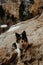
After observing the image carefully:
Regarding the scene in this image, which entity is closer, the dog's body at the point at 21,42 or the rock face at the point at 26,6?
the dog's body at the point at 21,42

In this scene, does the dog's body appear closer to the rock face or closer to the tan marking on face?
the tan marking on face

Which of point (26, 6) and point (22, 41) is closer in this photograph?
point (22, 41)

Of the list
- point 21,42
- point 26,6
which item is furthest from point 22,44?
point 26,6

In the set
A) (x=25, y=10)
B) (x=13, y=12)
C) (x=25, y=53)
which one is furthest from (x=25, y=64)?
(x=13, y=12)

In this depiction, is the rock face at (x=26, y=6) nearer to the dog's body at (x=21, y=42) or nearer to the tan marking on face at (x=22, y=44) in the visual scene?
the dog's body at (x=21, y=42)

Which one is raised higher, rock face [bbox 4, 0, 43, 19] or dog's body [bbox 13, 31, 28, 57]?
dog's body [bbox 13, 31, 28, 57]

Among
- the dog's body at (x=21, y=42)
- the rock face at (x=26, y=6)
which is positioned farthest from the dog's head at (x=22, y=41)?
the rock face at (x=26, y=6)

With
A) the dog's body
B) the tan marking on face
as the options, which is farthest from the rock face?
the tan marking on face

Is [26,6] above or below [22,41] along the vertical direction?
below

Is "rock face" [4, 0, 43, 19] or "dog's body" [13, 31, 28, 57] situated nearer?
"dog's body" [13, 31, 28, 57]

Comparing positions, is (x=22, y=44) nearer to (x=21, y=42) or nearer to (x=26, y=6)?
(x=21, y=42)

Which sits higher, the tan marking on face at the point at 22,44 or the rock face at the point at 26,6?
the tan marking on face at the point at 22,44

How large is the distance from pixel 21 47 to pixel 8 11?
57.4ft

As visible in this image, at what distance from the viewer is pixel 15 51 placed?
7340 millimetres
